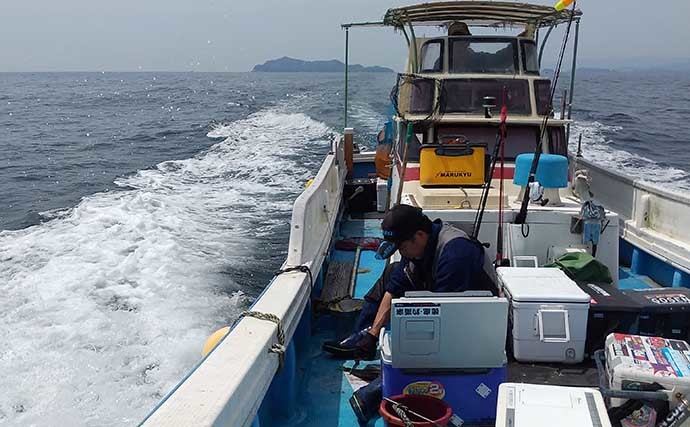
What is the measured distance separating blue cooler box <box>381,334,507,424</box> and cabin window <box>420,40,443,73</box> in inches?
171

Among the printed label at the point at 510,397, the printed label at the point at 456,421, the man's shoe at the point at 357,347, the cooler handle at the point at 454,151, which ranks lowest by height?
the man's shoe at the point at 357,347

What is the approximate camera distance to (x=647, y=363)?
8.87 feet

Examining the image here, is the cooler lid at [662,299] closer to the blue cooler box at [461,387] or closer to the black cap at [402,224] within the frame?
the blue cooler box at [461,387]

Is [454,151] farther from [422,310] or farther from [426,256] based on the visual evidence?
[422,310]

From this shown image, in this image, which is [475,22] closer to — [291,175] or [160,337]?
[160,337]

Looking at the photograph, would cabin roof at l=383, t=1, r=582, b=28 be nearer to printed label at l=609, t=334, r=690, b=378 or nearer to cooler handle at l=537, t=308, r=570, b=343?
cooler handle at l=537, t=308, r=570, b=343

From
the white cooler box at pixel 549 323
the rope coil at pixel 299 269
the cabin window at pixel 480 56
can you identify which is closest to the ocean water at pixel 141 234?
the rope coil at pixel 299 269

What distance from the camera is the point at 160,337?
238 inches

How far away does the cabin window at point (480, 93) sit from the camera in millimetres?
6387

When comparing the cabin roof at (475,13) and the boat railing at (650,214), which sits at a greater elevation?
the cabin roof at (475,13)

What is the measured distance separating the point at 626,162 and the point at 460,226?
43.7ft

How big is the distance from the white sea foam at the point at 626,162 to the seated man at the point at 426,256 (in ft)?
32.5

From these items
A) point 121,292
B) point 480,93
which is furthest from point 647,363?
point 121,292

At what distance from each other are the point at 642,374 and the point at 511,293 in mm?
1092
